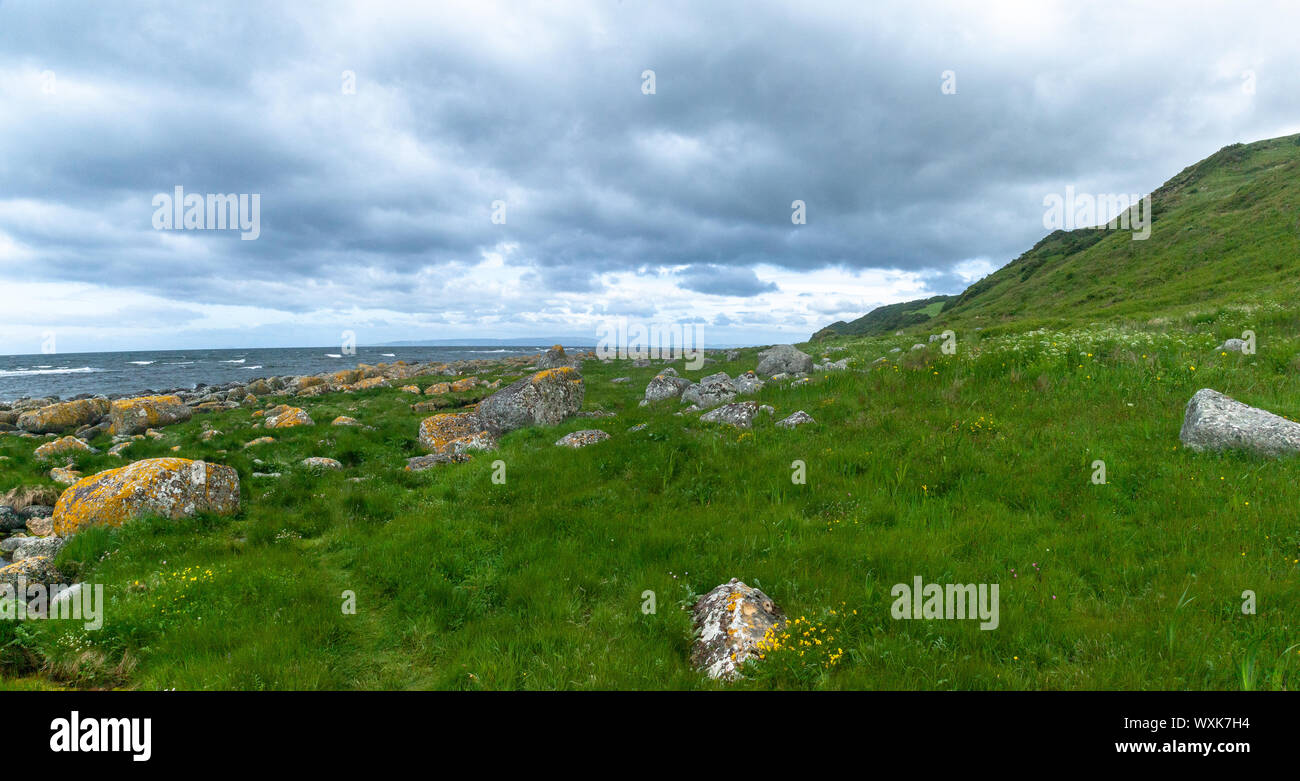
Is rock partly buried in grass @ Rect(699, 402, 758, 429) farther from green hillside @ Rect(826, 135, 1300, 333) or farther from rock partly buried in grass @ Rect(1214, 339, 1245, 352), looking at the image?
green hillside @ Rect(826, 135, 1300, 333)

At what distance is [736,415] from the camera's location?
49.1 feet

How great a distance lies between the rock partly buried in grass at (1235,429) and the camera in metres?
8.55

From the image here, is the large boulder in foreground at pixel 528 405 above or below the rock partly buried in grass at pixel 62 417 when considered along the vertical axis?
above

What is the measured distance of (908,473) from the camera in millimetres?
9805

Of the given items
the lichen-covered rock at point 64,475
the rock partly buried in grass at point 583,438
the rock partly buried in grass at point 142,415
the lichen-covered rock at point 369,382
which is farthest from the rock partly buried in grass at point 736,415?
the lichen-covered rock at point 369,382

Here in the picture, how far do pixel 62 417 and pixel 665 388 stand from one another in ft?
110

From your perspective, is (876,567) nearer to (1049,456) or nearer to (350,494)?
(1049,456)

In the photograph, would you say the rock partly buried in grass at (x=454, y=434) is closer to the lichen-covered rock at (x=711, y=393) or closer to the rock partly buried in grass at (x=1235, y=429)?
the lichen-covered rock at (x=711, y=393)

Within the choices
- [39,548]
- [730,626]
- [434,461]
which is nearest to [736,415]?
[434,461]

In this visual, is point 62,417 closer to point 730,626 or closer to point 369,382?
point 369,382

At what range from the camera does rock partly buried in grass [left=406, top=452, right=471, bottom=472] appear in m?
14.5

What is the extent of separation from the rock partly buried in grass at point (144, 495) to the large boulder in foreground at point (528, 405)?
863 cm
